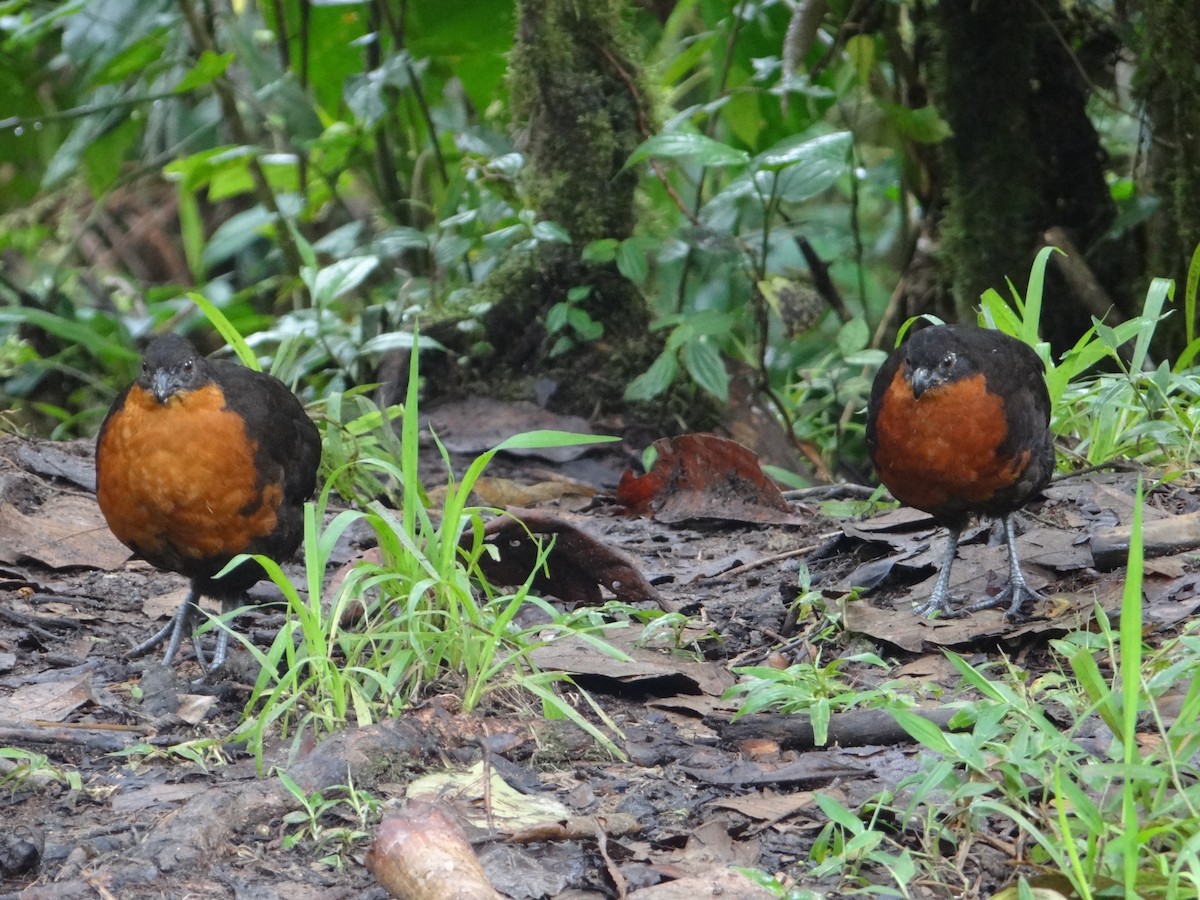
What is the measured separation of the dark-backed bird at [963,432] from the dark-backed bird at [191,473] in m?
1.83

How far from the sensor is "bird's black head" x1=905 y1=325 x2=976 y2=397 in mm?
4020

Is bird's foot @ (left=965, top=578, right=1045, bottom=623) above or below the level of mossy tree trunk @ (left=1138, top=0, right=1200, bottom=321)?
below

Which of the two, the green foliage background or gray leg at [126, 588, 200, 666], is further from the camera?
the green foliage background

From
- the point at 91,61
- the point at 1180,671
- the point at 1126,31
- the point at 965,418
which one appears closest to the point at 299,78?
the point at 91,61

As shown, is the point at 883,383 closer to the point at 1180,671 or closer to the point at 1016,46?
the point at 1180,671

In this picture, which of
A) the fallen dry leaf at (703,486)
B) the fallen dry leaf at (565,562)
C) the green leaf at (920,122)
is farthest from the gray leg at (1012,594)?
the green leaf at (920,122)

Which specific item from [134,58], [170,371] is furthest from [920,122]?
[134,58]

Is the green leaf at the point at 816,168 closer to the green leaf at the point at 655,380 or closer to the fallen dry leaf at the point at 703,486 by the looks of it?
the green leaf at the point at 655,380

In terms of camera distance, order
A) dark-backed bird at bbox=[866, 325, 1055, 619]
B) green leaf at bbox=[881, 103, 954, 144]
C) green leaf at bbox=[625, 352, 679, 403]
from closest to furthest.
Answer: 1. dark-backed bird at bbox=[866, 325, 1055, 619]
2. green leaf at bbox=[625, 352, 679, 403]
3. green leaf at bbox=[881, 103, 954, 144]

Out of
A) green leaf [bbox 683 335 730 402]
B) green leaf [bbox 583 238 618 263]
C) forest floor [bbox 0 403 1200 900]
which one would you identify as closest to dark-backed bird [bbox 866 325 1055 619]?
forest floor [bbox 0 403 1200 900]

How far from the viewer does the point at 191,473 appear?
3506 millimetres

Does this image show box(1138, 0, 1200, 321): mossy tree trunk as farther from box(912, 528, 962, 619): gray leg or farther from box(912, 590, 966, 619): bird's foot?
box(912, 590, 966, 619): bird's foot

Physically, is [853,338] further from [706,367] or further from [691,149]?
[691,149]

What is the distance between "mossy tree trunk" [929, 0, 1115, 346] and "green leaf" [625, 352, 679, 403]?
6.18 feet
